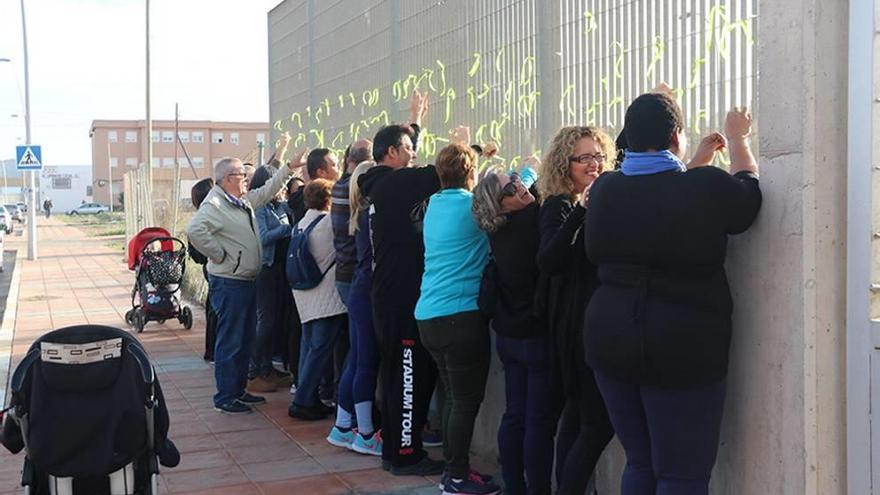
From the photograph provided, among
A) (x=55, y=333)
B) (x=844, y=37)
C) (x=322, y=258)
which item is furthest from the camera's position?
(x=322, y=258)

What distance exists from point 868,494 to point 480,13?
465cm

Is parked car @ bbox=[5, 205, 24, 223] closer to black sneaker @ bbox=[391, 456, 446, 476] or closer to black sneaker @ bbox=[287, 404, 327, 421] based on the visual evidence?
black sneaker @ bbox=[287, 404, 327, 421]

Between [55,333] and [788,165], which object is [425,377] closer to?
[55,333]

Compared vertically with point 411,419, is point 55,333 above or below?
above

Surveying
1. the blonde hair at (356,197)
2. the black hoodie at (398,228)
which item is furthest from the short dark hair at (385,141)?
the blonde hair at (356,197)

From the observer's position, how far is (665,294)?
3.57 meters

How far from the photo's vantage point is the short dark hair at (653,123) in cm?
366

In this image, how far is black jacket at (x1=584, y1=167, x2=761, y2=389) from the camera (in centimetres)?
351

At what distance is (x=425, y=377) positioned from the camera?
5.89 m

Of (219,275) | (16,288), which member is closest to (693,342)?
(219,275)

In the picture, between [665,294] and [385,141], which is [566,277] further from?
[385,141]

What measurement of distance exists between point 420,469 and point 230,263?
8.22 ft

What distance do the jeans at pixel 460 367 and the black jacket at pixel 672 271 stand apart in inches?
63.6

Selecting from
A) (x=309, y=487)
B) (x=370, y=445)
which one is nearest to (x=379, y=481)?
(x=309, y=487)
